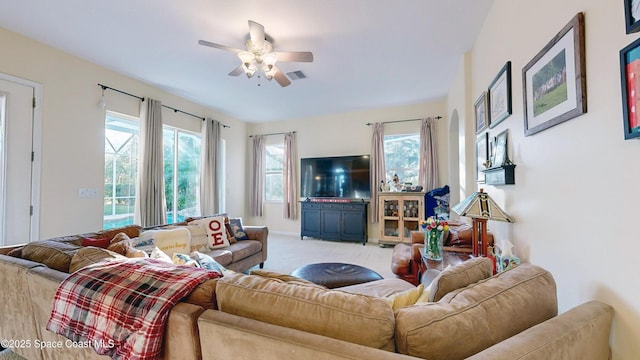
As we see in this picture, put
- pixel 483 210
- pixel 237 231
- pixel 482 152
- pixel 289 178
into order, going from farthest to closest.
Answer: pixel 289 178
pixel 237 231
pixel 482 152
pixel 483 210

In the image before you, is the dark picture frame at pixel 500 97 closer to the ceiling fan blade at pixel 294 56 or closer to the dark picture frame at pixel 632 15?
the dark picture frame at pixel 632 15

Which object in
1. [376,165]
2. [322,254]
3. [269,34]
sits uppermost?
[269,34]

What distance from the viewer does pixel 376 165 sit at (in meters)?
5.01

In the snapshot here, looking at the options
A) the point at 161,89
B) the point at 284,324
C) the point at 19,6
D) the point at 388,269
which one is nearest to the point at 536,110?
the point at 284,324

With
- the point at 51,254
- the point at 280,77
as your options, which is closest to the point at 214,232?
the point at 51,254

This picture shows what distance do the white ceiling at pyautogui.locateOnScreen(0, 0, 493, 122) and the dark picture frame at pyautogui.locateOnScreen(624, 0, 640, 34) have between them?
5.27 ft

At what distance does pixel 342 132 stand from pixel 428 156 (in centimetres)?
183

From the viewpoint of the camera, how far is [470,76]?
9.62 feet

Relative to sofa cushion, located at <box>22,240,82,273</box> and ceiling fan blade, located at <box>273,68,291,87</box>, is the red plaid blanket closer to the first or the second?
sofa cushion, located at <box>22,240,82,273</box>

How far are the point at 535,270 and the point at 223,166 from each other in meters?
5.47

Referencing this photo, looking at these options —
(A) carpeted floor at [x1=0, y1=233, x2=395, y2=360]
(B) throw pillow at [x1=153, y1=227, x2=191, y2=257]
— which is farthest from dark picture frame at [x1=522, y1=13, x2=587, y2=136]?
(B) throw pillow at [x1=153, y1=227, x2=191, y2=257]

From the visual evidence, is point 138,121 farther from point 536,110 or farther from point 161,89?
point 536,110

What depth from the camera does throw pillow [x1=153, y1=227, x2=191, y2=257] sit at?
2.37 meters

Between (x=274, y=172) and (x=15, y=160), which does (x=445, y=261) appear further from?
(x=274, y=172)
